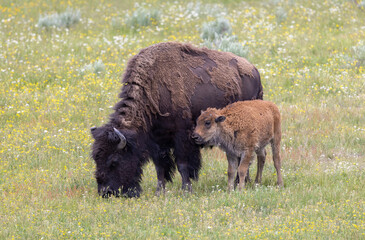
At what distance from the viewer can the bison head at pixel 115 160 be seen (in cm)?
742

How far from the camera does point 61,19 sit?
17375mm

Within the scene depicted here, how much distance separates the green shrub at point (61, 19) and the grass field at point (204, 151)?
0.08 m

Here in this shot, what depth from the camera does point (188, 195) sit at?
7.93 metres

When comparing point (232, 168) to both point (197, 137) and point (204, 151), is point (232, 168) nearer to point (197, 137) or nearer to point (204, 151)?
point (197, 137)

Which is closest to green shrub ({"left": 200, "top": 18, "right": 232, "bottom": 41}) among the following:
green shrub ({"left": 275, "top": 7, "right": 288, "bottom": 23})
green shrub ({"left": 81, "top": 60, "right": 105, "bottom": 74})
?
green shrub ({"left": 275, "top": 7, "right": 288, "bottom": 23})

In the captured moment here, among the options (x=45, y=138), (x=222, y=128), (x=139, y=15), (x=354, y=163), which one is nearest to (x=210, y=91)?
(x=222, y=128)

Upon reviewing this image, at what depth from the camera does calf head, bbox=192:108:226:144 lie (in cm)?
788

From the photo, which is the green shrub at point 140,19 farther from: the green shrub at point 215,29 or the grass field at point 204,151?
the green shrub at point 215,29

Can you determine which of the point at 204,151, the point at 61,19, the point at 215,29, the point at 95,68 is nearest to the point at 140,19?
the point at 61,19

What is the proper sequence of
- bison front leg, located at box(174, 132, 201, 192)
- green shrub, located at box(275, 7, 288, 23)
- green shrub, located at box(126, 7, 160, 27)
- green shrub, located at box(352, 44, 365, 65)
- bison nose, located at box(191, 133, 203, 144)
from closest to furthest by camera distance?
bison nose, located at box(191, 133, 203, 144) → bison front leg, located at box(174, 132, 201, 192) → green shrub, located at box(352, 44, 365, 65) → green shrub, located at box(126, 7, 160, 27) → green shrub, located at box(275, 7, 288, 23)

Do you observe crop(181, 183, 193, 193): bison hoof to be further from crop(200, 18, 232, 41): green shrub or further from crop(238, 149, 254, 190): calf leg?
crop(200, 18, 232, 41): green shrub

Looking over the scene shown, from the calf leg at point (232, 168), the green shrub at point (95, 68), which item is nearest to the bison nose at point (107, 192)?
the calf leg at point (232, 168)

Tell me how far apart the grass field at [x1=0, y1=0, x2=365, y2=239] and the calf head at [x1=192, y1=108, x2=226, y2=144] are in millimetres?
770

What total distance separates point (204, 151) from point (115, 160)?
293cm
